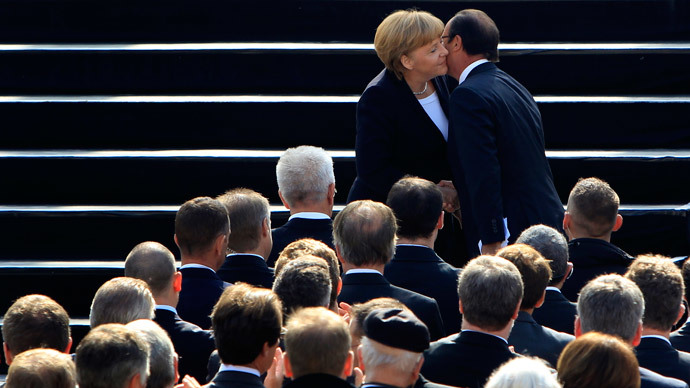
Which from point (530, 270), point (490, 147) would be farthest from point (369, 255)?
point (490, 147)

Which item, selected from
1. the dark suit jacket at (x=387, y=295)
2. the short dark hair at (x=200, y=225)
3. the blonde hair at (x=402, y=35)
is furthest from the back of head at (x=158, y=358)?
the blonde hair at (x=402, y=35)

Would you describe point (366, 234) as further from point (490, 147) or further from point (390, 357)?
point (490, 147)

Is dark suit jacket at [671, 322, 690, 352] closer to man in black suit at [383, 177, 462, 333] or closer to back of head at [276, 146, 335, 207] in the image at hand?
man in black suit at [383, 177, 462, 333]

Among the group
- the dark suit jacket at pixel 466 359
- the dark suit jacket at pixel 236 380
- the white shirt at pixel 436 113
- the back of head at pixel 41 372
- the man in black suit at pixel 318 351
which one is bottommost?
the dark suit jacket at pixel 466 359

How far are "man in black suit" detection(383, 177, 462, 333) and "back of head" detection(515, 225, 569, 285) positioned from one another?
342mm

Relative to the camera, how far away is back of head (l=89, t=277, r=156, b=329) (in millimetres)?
3283

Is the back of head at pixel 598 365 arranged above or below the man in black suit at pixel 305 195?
above

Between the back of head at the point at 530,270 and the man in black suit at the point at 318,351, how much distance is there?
1.04 metres

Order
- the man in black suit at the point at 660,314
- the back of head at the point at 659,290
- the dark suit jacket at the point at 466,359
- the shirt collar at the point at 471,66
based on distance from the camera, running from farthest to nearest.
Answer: the shirt collar at the point at 471,66, the back of head at the point at 659,290, the man in black suit at the point at 660,314, the dark suit jacket at the point at 466,359

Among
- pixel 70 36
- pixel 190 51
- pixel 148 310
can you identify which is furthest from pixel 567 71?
pixel 148 310

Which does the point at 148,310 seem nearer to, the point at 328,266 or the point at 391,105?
the point at 328,266

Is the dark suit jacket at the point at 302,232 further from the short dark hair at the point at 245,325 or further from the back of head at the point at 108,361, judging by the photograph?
the back of head at the point at 108,361

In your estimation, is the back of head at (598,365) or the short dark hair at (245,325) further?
the short dark hair at (245,325)

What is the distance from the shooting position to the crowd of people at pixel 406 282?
2.72 m
